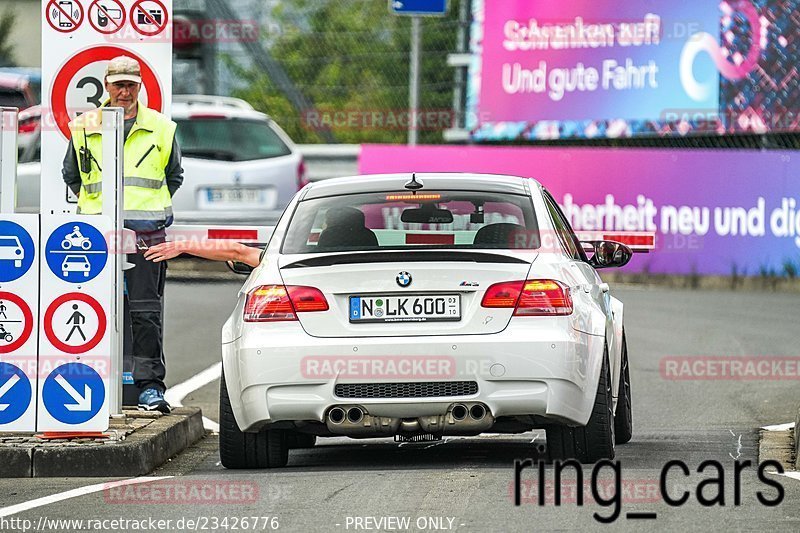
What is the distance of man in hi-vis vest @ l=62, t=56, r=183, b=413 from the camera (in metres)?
10.4

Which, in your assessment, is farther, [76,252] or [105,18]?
[105,18]

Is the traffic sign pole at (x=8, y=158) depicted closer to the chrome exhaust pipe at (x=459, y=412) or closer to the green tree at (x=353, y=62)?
the chrome exhaust pipe at (x=459, y=412)

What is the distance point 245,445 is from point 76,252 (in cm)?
124

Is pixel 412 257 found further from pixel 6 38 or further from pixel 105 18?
pixel 6 38

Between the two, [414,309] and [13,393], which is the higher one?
[414,309]

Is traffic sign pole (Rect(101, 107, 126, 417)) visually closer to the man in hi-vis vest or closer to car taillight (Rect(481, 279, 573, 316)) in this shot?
the man in hi-vis vest

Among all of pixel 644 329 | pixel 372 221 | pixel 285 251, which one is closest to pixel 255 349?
pixel 285 251

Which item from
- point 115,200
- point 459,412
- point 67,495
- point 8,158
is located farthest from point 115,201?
point 459,412

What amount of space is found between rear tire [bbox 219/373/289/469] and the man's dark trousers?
5.32ft

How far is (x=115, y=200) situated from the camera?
965cm

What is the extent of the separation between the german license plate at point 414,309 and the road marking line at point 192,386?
10.2ft

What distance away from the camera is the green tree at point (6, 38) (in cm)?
2811

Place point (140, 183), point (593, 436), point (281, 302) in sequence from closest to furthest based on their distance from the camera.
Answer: point (281, 302), point (593, 436), point (140, 183)

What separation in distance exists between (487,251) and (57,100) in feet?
10.2
